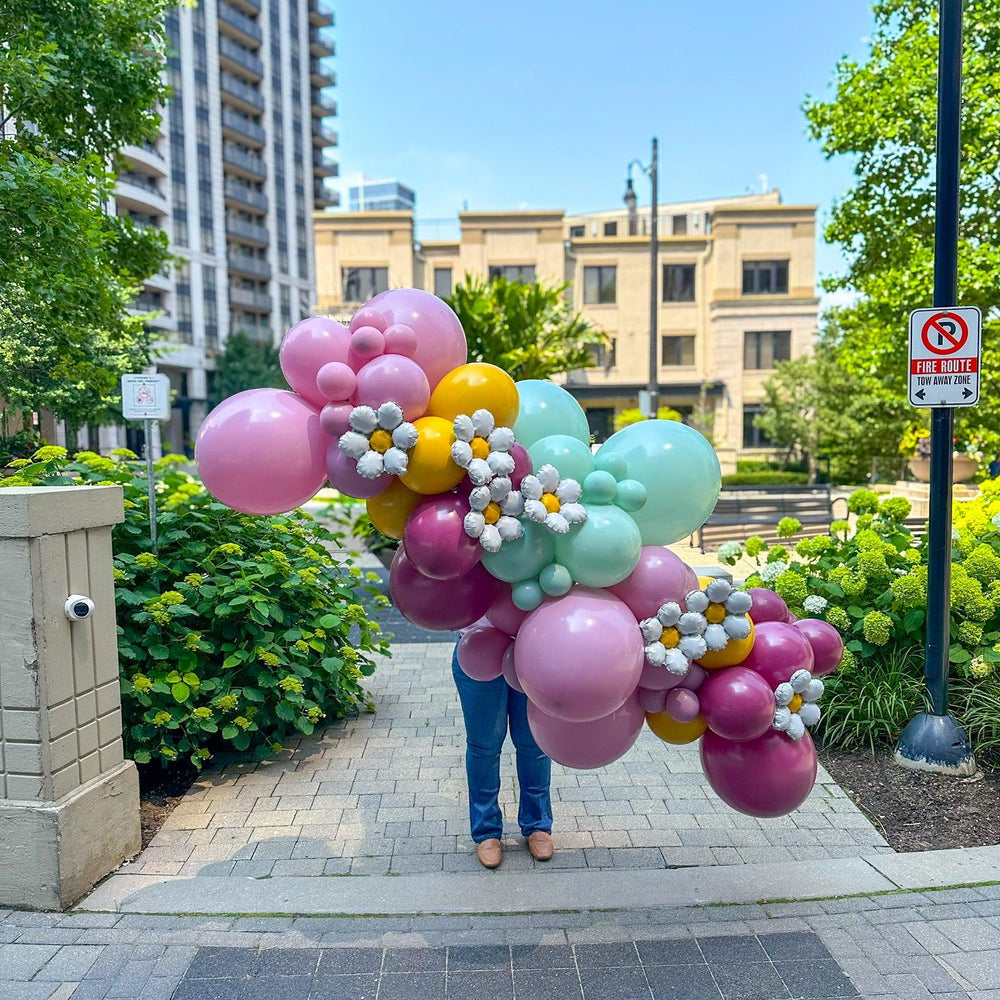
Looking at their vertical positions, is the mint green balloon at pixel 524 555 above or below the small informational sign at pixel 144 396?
below

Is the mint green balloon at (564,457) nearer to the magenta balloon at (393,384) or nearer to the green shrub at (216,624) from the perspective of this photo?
the magenta balloon at (393,384)

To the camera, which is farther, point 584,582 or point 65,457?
point 65,457

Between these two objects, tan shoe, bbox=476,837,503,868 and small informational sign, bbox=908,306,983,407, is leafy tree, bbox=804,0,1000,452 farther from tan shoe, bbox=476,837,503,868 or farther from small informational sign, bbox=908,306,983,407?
tan shoe, bbox=476,837,503,868

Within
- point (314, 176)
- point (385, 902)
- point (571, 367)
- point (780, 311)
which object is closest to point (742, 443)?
point (780, 311)

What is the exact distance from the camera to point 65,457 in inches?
197

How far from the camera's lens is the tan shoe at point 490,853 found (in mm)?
3693

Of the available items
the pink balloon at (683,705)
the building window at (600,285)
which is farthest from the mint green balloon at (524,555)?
the building window at (600,285)

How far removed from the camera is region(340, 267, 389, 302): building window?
36438mm

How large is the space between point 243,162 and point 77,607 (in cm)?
5591

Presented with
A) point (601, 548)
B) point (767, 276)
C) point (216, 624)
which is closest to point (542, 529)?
point (601, 548)

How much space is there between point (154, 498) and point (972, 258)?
1272 cm

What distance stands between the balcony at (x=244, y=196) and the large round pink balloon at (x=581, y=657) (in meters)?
55.4

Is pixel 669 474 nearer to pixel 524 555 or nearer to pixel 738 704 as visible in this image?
pixel 524 555

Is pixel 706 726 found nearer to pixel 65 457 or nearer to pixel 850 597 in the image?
pixel 850 597
